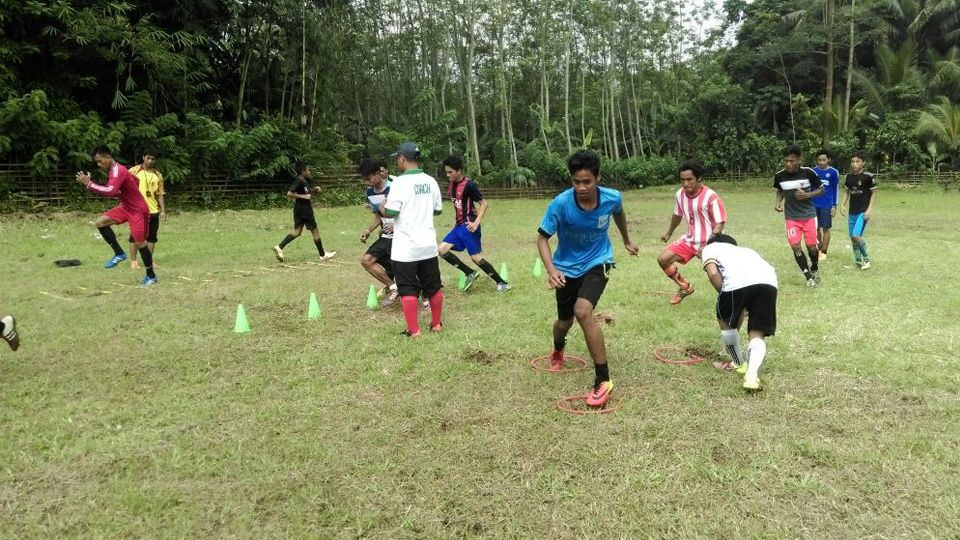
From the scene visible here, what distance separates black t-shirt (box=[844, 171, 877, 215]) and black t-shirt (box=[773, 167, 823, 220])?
62.7 inches

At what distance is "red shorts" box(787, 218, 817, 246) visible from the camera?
8523mm

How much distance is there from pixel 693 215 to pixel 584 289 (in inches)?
115

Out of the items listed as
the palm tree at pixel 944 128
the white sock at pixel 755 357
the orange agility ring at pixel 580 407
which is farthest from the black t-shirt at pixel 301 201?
the palm tree at pixel 944 128

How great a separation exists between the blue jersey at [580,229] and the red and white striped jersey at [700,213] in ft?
7.90

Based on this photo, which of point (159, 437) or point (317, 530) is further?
point (159, 437)

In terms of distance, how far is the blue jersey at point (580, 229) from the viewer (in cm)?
455

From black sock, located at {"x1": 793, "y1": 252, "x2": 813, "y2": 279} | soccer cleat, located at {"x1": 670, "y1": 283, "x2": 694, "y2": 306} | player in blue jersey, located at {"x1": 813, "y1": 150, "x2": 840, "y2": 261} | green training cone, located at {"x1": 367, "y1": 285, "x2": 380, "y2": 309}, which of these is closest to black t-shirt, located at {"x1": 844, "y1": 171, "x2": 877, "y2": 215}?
player in blue jersey, located at {"x1": 813, "y1": 150, "x2": 840, "y2": 261}

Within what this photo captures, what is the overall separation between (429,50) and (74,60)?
17.8 meters

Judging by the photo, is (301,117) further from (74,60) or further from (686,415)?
(686,415)

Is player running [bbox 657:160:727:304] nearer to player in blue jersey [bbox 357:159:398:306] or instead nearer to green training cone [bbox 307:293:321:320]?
player in blue jersey [bbox 357:159:398:306]

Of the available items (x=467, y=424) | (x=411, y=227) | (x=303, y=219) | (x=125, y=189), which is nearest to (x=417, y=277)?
(x=411, y=227)

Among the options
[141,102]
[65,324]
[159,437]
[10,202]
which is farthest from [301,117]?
[159,437]

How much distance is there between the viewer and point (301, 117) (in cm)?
2555

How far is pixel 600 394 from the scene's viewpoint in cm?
434
